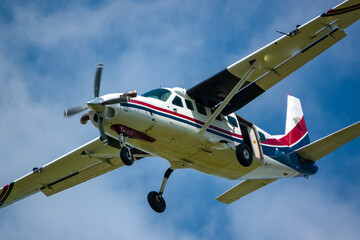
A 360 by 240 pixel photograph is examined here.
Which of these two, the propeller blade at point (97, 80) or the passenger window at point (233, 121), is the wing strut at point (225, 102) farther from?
the propeller blade at point (97, 80)

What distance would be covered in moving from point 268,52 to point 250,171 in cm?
520

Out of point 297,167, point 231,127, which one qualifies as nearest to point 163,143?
point 231,127

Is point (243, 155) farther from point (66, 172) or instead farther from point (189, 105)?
point (66, 172)

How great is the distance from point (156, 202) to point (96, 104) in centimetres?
660

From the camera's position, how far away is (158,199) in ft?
87.6

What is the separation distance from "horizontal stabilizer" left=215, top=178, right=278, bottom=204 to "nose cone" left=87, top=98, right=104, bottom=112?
29.6ft

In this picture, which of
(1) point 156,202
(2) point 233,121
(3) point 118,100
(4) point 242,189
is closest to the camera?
(3) point 118,100

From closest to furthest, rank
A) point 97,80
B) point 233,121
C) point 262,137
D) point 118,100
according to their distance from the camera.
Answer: point 118,100 < point 97,80 < point 233,121 < point 262,137

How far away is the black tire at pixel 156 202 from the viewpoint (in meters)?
26.6

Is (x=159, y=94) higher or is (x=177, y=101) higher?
(x=159, y=94)

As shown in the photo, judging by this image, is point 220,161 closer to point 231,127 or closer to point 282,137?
point 231,127

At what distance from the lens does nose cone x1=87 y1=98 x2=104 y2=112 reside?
2161 cm

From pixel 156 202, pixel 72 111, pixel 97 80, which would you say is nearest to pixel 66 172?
pixel 156 202

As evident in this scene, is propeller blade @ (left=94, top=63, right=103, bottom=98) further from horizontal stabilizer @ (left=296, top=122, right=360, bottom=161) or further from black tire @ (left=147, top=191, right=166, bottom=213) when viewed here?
horizontal stabilizer @ (left=296, top=122, right=360, bottom=161)
